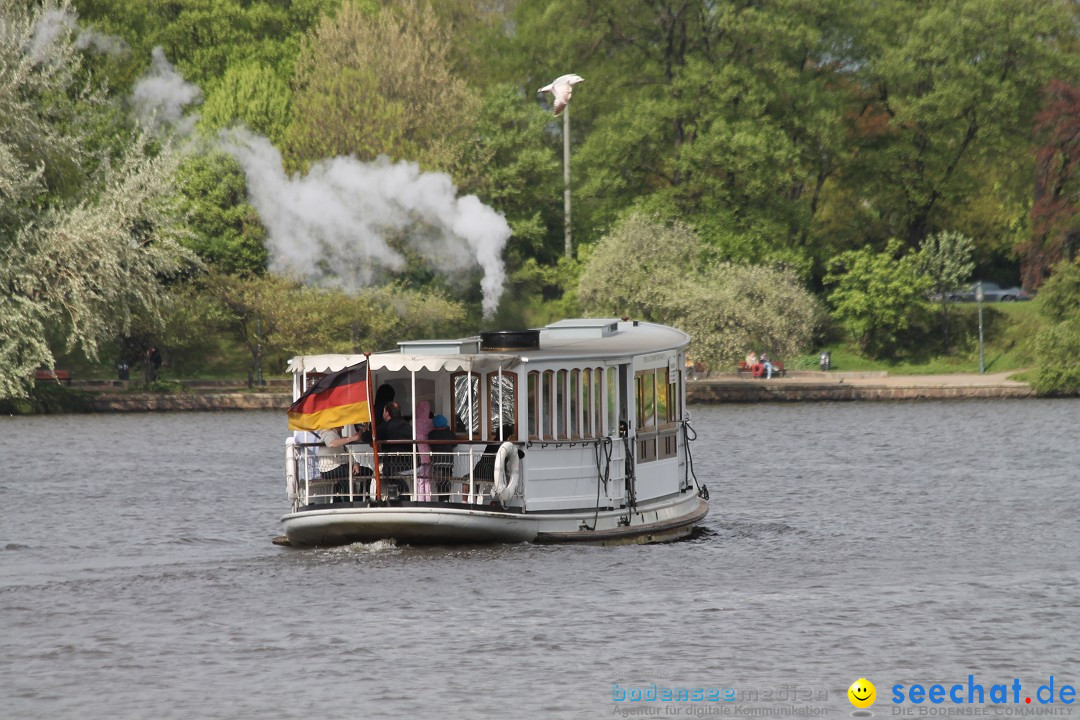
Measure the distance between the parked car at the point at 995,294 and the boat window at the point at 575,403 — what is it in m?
56.7

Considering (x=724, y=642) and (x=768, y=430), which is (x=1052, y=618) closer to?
(x=724, y=642)

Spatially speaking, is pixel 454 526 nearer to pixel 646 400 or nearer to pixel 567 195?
pixel 646 400

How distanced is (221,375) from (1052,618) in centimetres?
5473

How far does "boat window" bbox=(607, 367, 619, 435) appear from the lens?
2964 centimetres

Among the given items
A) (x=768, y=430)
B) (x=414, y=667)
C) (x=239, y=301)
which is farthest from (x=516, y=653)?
(x=239, y=301)

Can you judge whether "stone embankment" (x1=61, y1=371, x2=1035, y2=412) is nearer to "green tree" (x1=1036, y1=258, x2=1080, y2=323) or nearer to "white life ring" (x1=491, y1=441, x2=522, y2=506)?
"green tree" (x1=1036, y1=258, x2=1080, y2=323)

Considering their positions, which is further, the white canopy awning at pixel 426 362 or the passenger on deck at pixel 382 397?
the passenger on deck at pixel 382 397

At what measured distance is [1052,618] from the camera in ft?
81.6

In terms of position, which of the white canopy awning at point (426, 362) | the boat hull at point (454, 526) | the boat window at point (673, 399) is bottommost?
the boat hull at point (454, 526)

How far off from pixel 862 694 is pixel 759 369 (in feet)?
178

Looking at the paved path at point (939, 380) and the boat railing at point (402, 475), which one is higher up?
the paved path at point (939, 380)

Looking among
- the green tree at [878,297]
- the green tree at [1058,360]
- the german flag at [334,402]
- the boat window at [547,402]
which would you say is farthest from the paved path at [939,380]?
the german flag at [334,402]

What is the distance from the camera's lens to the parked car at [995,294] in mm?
85394

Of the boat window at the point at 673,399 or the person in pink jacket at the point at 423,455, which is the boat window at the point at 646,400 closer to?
the boat window at the point at 673,399
